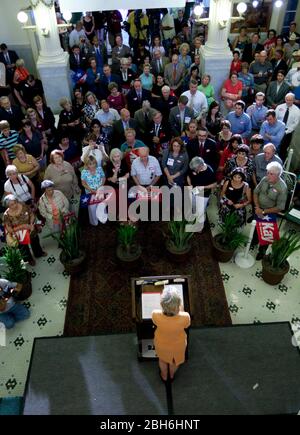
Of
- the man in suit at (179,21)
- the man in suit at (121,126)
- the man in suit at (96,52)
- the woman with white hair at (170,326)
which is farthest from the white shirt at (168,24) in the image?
the woman with white hair at (170,326)

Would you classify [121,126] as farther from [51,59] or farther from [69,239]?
[51,59]

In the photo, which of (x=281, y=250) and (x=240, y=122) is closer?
(x=281, y=250)

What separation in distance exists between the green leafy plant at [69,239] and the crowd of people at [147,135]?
223mm

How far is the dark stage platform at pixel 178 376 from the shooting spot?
12.2ft

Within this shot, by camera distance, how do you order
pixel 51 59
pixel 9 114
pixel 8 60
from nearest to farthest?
pixel 9 114 → pixel 51 59 → pixel 8 60

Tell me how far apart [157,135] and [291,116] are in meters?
2.26

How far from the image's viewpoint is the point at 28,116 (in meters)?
6.43

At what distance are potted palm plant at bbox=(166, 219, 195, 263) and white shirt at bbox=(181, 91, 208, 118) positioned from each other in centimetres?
268

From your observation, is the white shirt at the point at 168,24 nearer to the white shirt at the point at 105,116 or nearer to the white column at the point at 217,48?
the white column at the point at 217,48

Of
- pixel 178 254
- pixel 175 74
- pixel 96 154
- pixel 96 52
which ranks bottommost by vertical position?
pixel 178 254

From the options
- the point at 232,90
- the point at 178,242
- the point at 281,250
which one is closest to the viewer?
the point at 281,250

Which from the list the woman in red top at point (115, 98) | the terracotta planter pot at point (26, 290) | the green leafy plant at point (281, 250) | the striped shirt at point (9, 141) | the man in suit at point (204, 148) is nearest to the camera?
the green leafy plant at point (281, 250)

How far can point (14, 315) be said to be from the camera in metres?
4.68

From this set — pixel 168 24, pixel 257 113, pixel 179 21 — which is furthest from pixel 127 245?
pixel 179 21
